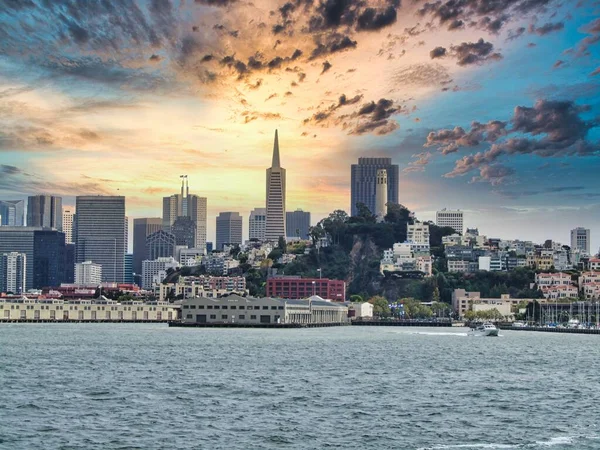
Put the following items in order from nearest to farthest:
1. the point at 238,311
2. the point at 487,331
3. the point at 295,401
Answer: the point at 295,401
the point at 487,331
the point at 238,311

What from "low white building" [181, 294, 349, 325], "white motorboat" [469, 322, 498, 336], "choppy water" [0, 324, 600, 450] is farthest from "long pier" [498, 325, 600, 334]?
"choppy water" [0, 324, 600, 450]

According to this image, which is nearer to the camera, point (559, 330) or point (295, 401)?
point (295, 401)

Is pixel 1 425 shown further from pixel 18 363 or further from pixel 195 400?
pixel 18 363

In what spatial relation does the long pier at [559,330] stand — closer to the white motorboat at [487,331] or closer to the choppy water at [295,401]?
the white motorboat at [487,331]

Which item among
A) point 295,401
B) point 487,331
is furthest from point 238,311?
point 295,401

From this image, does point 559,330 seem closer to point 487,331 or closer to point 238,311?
point 487,331

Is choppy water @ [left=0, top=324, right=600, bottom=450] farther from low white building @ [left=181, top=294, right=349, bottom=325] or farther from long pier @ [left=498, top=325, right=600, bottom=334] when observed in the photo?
low white building @ [left=181, top=294, right=349, bottom=325]

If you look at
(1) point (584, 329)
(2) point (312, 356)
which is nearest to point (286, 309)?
(1) point (584, 329)

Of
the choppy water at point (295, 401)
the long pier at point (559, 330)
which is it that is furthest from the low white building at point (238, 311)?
the choppy water at point (295, 401)
